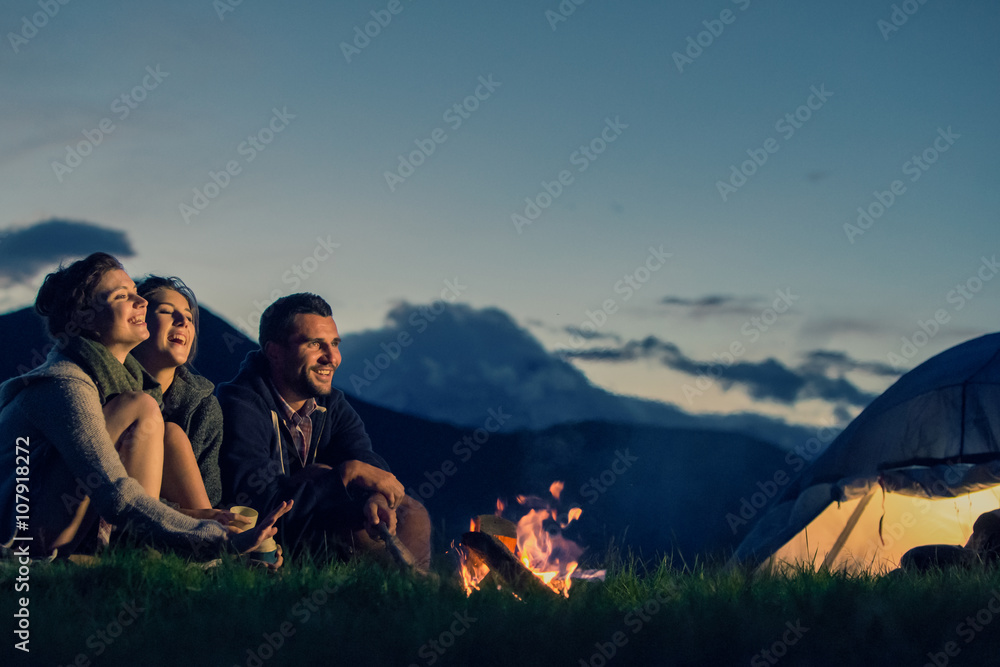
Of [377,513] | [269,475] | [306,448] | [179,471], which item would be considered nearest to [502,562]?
[377,513]

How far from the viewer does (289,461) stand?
4.66 meters

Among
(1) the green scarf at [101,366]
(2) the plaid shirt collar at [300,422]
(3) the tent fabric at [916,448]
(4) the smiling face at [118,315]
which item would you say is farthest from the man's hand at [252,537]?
(3) the tent fabric at [916,448]

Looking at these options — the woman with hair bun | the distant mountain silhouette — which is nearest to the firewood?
the woman with hair bun

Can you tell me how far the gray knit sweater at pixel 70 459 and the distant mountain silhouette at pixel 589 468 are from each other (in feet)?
32.9

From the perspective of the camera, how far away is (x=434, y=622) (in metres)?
2.89

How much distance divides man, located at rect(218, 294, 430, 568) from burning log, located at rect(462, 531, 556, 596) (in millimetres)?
473

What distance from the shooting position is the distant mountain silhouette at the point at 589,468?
13938 mm

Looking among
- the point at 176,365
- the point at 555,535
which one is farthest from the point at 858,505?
the point at 176,365

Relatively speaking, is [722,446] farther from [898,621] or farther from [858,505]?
[898,621]

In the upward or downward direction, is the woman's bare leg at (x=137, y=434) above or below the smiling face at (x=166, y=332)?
below

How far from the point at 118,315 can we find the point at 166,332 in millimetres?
316

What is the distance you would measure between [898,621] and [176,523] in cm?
244

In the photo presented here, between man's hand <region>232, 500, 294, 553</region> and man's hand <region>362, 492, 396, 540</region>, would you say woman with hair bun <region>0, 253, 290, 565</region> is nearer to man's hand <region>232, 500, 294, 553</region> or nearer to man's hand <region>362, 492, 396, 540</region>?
man's hand <region>232, 500, 294, 553</region>

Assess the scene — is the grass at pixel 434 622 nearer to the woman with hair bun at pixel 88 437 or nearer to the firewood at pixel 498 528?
the woman with hair bun at pixel 88 437
